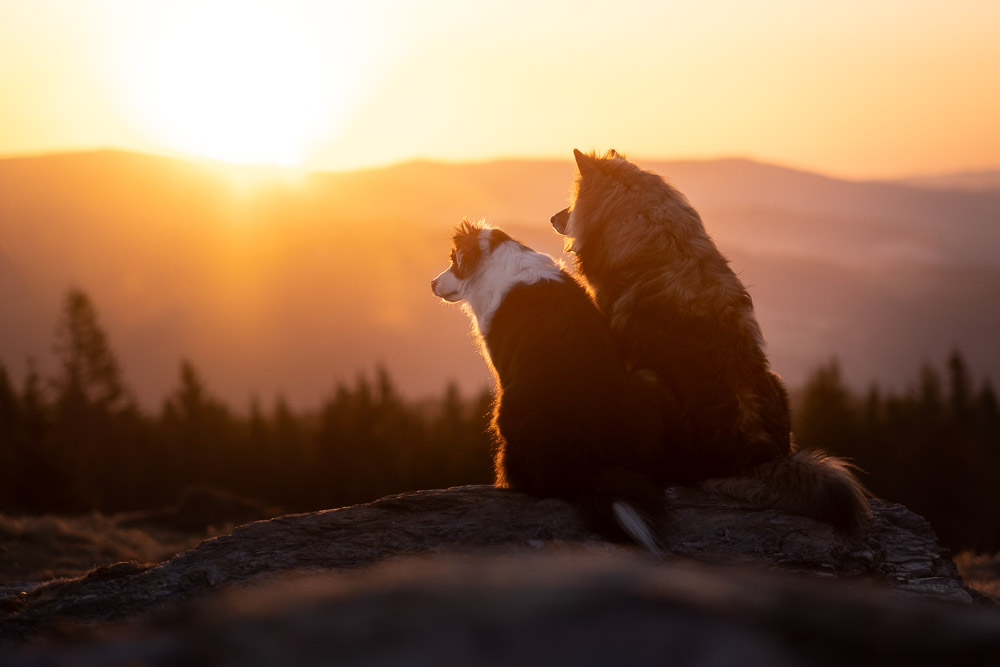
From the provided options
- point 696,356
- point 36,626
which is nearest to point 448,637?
point 36,626

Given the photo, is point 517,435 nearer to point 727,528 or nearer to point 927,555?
point 727,528

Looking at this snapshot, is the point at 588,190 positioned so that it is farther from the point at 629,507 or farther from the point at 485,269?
the point at 629,507

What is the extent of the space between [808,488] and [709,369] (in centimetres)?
105

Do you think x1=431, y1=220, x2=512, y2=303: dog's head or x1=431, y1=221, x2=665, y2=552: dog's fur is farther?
x1=431, y1=220, x2=512, y2=303: dog's head

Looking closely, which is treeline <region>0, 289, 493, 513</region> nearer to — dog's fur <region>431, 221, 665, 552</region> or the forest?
the forest

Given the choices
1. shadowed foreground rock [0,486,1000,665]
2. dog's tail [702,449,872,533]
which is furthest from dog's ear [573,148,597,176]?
shadowed foreground rock [0,486,1000,665]

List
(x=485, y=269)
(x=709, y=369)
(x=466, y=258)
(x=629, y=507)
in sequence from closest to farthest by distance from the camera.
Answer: (x=629, y=507)
(x=709, y=369)
(x=485, y=269)
(x=466, y=258)

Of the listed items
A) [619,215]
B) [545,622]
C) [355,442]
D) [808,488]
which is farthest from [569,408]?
[355,442]

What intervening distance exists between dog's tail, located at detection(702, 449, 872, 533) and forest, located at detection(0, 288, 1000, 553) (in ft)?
155

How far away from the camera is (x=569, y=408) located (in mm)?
5871

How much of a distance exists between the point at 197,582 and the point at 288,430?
59169mm

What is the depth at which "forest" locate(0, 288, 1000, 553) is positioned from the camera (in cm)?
5412

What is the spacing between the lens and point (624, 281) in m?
7.02

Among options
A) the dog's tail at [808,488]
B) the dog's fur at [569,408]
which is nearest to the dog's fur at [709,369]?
the dog's tail at [808,488]
